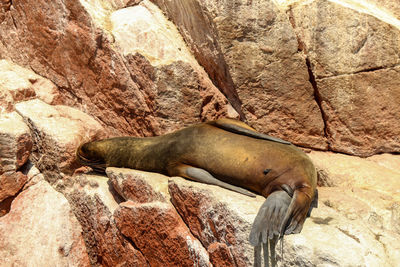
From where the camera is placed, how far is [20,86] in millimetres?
5195

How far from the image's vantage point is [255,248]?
3225 millimetres

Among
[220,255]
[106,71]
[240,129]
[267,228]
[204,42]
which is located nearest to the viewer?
[267,228]

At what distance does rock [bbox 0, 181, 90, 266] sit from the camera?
4.41 meters

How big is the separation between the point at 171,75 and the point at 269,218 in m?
2.12

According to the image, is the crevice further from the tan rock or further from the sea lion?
the sea lion

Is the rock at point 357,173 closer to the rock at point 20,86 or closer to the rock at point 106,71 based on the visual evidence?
the rock at point 106,71

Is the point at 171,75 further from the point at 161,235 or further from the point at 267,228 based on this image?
the point at 267,228

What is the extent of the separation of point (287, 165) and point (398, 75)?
1571mm

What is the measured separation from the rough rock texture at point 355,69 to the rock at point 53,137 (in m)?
2.54

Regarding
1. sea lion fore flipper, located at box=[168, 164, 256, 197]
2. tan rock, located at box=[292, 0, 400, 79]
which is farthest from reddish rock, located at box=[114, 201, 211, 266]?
tan rock, located at box=[292, 0, 400, 79]

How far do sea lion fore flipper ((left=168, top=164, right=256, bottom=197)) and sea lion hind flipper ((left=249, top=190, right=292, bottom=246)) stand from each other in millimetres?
311

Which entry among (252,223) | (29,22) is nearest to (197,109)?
(252,223)

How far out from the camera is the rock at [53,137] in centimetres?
474

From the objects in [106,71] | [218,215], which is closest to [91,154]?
[106,71]
